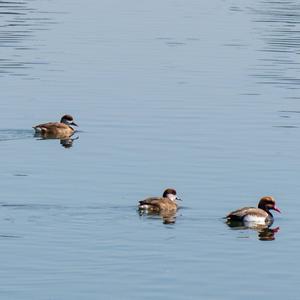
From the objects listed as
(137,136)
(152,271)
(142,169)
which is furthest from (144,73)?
(152,271)

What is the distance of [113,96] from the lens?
38.3 meters

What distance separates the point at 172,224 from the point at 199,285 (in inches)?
165

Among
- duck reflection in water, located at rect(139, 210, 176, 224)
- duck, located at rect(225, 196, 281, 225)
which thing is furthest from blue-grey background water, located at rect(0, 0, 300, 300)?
duck, located at rect(225, 196, 281, 225)

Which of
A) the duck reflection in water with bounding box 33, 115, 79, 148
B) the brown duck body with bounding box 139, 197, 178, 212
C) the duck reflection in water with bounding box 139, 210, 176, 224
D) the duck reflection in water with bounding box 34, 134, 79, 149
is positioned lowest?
the duck reflection in water with bounding box 139, 210, 176, 224

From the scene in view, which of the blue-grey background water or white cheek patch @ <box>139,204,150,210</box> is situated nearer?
the blue-grey background water

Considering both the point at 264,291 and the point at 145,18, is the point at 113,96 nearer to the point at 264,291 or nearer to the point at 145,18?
the point at 264,291

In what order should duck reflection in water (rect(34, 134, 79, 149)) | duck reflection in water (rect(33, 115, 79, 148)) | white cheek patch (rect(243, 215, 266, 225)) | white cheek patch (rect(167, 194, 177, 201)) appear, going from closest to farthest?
white cheek patch (rect(243, 215, 266, 225)) → white cheek patch (rect(167, 194, 177, 201)) → duck reflection in water (rect(34, 134, 79, 149)) → duck reflection in water (rect(33, 115, 79, 148))

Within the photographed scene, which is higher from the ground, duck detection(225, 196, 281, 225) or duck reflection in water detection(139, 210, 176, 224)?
duck detection(225, 196, 281, 225)

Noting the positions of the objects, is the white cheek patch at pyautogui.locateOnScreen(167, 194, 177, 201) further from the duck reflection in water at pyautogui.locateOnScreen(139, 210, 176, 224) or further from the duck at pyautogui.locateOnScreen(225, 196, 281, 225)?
the duck at pyautogui.locateOnScreen(225, 196, 281, 225)

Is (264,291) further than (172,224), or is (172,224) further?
(172,224)

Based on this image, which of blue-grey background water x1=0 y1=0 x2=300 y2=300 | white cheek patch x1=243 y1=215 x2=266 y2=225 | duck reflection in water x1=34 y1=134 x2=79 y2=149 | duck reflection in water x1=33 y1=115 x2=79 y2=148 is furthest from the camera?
duck reflection in water x1=33 y1=115 x2=79 y2=148

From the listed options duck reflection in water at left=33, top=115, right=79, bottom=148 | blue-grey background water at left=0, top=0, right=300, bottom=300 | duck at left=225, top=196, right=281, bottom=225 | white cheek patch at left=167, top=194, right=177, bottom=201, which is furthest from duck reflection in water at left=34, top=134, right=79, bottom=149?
duck at left=225, top=196, right=281, bottom=225

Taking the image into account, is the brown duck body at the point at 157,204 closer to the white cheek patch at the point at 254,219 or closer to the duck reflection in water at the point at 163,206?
the duck reflection in water at the point at 163,206

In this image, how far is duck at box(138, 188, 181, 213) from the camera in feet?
78.4
